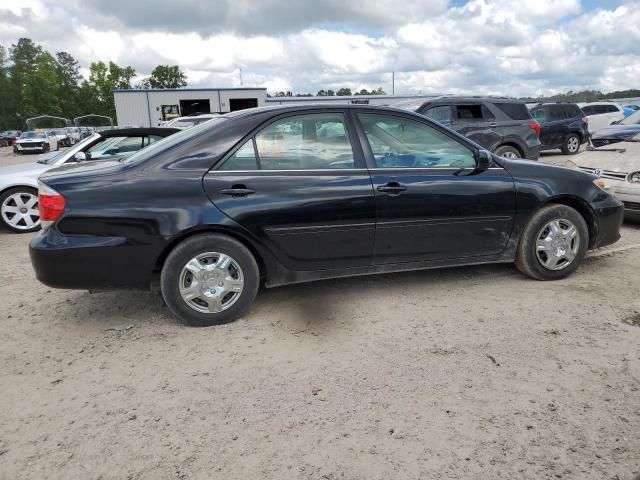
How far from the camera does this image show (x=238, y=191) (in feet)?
11.7

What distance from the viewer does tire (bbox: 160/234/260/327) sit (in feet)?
11.5

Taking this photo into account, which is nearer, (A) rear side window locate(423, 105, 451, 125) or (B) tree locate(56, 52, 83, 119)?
(A) rear side window locate(423, 105, 451, 125)

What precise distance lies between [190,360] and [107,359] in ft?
1.84

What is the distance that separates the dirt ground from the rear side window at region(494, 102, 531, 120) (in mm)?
6936

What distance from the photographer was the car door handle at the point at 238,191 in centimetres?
356

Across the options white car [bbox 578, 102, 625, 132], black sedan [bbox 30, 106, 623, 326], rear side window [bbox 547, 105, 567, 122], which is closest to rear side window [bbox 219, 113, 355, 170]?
black sedan [bbox 30, 106, 623, 326]

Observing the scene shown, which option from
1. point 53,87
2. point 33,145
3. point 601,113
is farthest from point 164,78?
point 601,113

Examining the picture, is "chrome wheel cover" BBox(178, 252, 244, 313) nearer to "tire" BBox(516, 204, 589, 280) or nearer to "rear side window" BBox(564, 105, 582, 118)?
"tire" BBox(516, 204, 589, 280)

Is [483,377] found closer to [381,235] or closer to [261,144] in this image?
[381,235]

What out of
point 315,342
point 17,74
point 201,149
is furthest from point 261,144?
point 17,74

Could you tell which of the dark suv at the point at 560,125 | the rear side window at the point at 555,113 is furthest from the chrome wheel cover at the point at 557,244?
the rear side window at the point at 555,113

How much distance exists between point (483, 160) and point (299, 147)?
1.54 m

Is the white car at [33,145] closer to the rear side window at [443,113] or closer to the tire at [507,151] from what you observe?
the rear side window at [443,113]

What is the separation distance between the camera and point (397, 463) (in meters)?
2.25
